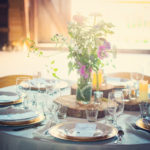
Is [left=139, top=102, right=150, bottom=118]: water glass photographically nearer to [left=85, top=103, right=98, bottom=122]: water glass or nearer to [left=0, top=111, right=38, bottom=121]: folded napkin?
[left=85, top=103, right=98, bottom=122]: water glass

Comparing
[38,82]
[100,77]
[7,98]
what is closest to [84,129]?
[7,98]

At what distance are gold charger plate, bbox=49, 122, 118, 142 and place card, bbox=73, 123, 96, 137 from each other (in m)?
0.02

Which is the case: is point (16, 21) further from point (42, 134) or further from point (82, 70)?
point (42, 134)

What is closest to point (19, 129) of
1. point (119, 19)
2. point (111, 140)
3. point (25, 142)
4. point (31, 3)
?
point (25, 142)

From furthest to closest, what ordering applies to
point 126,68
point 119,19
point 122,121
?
point 119,19, point 126,68, point 122,121

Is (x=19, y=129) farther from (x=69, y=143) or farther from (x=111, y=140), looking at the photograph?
(x=111, y=140)

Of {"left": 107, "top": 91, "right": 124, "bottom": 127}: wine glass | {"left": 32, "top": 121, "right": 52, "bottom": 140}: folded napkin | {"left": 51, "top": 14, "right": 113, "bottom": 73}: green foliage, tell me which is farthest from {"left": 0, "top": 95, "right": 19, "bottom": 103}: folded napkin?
{"left": 107, "top": 91, "right": 124, "bottom": 127}: wine glass

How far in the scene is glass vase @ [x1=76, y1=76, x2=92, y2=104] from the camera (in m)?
1.89

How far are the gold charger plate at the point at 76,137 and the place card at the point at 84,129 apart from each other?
0.02 metres

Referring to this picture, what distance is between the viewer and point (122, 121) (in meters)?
1.67

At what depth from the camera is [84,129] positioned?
145cm

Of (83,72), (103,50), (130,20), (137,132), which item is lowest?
(137,132)

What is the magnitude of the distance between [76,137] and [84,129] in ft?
0.35

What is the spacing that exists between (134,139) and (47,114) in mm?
521
